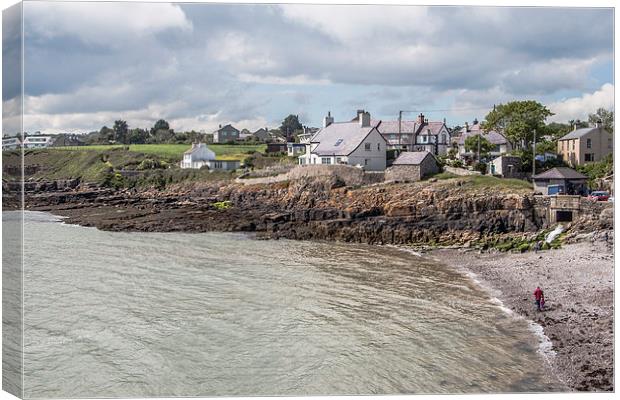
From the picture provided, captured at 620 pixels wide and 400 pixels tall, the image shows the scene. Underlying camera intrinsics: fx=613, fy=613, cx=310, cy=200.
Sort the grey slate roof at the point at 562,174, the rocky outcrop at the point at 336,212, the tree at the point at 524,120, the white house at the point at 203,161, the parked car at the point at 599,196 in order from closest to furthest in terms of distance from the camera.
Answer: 1. the parked car at the point at 599,196
2. the rocky outcrop at the point at 336,212
3. the grey slate roof at the point at 562,174
4. the tree at the point at 524,120
5. the white house at the point at 203,161

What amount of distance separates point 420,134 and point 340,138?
10401 millimetres

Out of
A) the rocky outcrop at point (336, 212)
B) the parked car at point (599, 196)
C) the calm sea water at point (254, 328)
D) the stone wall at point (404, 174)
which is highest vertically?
the stone wall at point (404, 174)

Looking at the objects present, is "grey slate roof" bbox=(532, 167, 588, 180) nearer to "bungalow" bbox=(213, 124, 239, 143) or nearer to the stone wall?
the stone wall

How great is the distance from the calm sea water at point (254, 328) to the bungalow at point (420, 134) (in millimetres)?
21411

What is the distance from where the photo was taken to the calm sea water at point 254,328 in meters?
10.8

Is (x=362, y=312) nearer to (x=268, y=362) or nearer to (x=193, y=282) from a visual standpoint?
(x=268, y=362)

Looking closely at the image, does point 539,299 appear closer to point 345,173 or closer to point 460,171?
point 460,171

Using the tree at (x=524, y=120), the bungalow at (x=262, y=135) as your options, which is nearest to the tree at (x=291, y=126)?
the bungalow at (x=262, y=135)

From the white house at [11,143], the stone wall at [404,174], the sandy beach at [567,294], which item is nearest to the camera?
the white house at [11,143]

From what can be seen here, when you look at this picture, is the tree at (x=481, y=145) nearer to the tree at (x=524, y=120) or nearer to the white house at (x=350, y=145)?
the tree at (x=524, y=120)

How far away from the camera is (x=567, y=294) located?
1571 centimetres

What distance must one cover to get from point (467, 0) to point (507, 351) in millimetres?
6903

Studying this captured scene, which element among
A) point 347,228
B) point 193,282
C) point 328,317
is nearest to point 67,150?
point 193,282

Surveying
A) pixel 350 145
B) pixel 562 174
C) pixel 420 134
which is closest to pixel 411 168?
pixel 350 145
